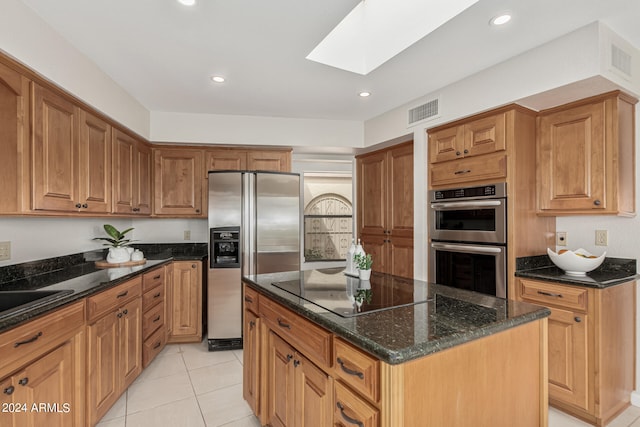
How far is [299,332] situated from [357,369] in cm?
44

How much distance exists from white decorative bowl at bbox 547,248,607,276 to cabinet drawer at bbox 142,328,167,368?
10.9 ft

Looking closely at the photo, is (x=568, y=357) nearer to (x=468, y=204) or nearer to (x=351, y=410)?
(x=468, y=204)

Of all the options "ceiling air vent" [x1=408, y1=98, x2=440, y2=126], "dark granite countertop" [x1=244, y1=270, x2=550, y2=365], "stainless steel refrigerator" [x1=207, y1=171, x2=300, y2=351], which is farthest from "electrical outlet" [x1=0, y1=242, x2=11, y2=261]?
"ceiling air vent" [x1=408, y1=98, x2=440, y2=126]

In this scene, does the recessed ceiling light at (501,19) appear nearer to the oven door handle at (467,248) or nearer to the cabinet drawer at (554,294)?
the oven door handle at (467,248)

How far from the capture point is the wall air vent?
2.13 m

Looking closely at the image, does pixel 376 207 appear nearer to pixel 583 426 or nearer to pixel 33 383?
pixel 583 426

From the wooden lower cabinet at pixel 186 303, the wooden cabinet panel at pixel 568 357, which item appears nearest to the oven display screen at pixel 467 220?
the wooden cabinet panel at pixel 568 357

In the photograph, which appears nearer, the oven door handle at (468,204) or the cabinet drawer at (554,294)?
the cabinet drawer at (554,294)

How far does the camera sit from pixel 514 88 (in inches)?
97.3

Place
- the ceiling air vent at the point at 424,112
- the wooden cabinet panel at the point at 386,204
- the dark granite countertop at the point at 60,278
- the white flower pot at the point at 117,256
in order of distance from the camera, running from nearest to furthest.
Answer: the dark granite countertop at the point at 60,278 < the white flower pot at the point at 117,256 < the ceiling air vent at the point at 424,112 < the wooden cabinet panel at the point at 386,204

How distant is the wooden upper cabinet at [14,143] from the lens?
183 centimetres

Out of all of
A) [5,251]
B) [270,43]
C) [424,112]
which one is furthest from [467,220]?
[5,251]

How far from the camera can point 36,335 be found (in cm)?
153

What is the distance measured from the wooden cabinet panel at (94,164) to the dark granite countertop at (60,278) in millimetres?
480
